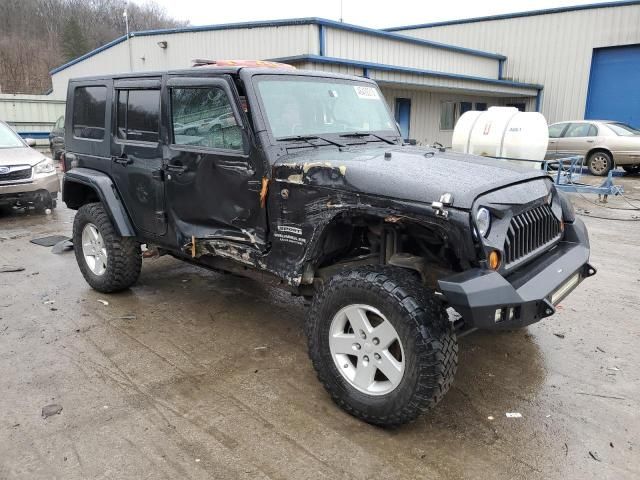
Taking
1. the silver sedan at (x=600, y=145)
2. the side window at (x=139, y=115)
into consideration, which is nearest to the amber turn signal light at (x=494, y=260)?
the side window at (x=139, y=115)

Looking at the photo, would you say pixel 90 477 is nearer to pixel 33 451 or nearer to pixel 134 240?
pixel 33 451

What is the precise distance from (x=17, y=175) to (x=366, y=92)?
6.98 meters

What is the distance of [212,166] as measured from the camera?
12.5 feet

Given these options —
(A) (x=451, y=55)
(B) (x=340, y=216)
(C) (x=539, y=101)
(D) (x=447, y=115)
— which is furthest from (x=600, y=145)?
(B) (x=340, y=216)

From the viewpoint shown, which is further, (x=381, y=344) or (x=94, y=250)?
(x=94, y=250)

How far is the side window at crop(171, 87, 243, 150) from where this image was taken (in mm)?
3688

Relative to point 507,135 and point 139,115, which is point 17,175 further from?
point 507,135

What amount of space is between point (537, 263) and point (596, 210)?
7.98 meters

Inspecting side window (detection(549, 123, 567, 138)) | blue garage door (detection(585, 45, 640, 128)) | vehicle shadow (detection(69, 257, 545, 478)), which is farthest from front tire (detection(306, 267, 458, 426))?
blue garage door (detection(585, 45, 640, 128))

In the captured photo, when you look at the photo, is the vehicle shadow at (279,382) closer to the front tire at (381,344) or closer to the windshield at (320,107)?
the front tire at (381,344)

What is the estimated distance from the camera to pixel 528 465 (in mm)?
2703

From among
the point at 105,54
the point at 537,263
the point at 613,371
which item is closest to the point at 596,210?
the point at 613,371

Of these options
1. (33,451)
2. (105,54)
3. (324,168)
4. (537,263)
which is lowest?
(33,451)

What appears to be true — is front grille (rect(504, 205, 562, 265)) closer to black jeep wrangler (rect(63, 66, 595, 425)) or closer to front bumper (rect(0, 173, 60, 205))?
black jeep wrangler (rect(63, 66, 595, 425))
